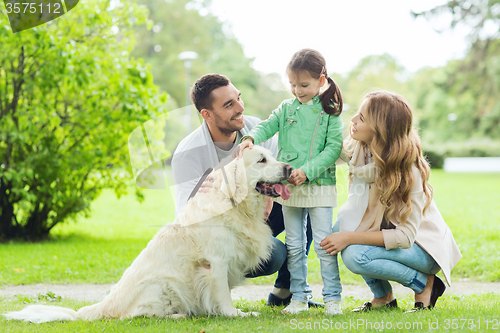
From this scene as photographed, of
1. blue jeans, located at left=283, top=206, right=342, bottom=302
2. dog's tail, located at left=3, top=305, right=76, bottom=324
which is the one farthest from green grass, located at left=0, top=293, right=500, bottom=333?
blue jeans, located at left=283, top=206, right=342, bottom=302

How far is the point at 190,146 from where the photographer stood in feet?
13.9

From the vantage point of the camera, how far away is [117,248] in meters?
7.33

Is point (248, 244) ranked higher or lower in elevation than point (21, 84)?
lower

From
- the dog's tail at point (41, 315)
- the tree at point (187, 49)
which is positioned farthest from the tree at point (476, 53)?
the dog's tail at point (41, 315)

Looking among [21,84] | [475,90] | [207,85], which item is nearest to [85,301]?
[207,85]

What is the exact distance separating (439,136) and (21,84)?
5252 centimetres

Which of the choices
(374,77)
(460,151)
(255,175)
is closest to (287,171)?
(255,175)

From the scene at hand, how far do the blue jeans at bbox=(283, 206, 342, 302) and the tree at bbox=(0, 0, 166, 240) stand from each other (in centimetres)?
449

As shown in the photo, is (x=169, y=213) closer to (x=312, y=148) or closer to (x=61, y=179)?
(x=61, y=179)

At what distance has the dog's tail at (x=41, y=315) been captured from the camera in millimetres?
3408

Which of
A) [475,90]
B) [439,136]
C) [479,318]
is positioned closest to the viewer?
[479,318]

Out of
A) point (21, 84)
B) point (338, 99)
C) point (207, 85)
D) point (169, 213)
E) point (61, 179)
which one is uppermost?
point (21, 84)

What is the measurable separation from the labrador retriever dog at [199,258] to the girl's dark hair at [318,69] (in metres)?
0.63

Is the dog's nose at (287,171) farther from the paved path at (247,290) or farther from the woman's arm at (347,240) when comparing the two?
the paved path at (247,290)
